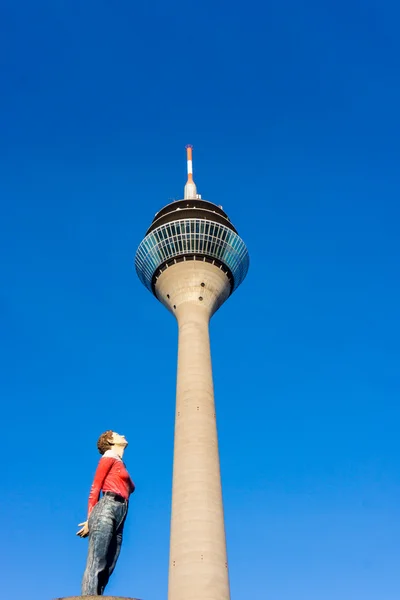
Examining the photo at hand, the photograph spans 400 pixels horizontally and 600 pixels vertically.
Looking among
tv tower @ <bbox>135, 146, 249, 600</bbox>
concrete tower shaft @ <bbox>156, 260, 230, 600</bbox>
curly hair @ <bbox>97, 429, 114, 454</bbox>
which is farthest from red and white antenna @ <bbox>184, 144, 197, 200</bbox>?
curly hair @ <bbox>97, 429, 114, 454</bbox>

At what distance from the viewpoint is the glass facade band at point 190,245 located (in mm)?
63031

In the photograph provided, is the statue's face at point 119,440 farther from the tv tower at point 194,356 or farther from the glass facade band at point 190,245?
the glass facade band at point 190,245

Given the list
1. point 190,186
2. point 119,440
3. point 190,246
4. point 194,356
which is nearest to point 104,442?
point 119,440

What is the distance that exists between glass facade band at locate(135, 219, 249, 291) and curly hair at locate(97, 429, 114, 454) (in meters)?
50.6

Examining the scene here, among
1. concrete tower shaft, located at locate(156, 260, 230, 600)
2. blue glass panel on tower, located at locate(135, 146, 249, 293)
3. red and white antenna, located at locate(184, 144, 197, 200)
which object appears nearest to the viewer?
concrete tower shaft, located at locate(156, 260, 230, 600)

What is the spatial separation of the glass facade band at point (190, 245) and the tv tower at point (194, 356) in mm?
109

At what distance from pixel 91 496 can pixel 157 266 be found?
177 feet

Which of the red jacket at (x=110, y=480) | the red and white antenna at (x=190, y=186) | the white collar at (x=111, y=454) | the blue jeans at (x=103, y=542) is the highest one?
the red and white antenna at (x=190, y=186)

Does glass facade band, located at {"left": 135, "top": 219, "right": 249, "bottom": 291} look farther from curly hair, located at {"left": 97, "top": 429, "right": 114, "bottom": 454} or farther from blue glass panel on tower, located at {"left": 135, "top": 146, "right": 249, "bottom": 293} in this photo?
curly hair, located at {"left": 97, "top": 429, "right": 114, "bottom": 454}

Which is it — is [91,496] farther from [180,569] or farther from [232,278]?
[232,278]

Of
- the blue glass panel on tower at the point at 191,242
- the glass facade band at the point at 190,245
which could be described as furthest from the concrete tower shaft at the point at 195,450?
the glass facade band at the point at 190,245

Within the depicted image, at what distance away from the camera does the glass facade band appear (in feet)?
207

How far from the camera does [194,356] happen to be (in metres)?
55.2

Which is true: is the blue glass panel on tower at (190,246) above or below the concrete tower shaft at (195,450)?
above
